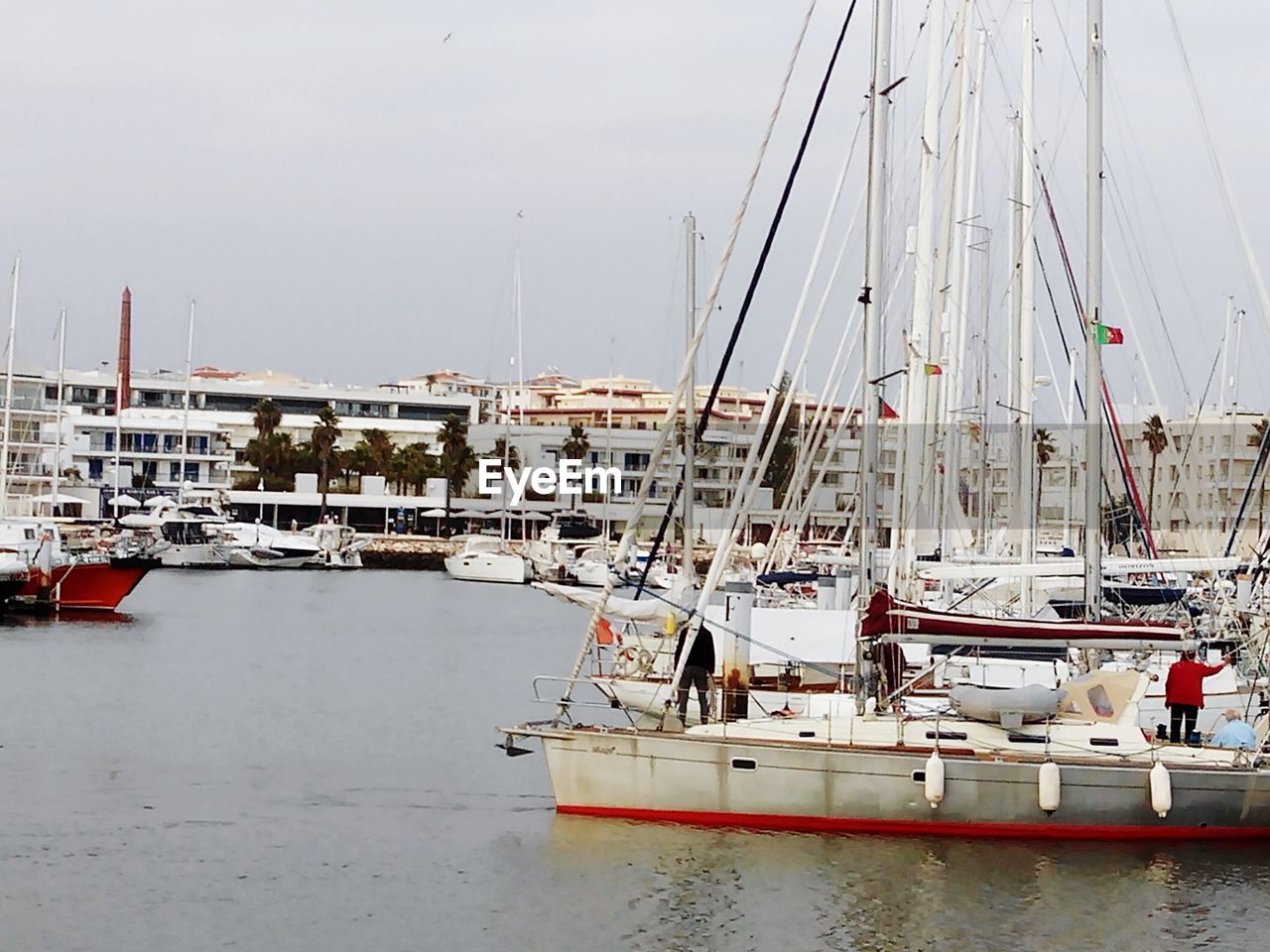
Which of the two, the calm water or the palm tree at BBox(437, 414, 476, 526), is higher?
the palm tree at BBox(437, 414, 476, 526)

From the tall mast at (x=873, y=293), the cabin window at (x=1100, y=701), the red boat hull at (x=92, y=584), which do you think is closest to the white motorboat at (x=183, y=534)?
the red boat hull at (x=92, y=584)

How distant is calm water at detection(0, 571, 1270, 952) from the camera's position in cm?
1950

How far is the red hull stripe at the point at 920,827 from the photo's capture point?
75.3 ft

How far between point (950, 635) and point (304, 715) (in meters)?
17.7

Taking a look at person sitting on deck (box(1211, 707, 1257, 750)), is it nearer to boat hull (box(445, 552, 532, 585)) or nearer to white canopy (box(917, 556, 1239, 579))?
white canopy (box(917, 556, 1239, 579))

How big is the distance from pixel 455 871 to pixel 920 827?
231 inches

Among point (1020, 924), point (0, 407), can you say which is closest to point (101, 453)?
point (0, 407)

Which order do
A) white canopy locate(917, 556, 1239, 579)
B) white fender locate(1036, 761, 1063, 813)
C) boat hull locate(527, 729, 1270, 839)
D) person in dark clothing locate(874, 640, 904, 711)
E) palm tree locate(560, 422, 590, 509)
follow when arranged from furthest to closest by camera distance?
palm tree locate(560, 422, 590, 509) < white canopy locate(917, 556, 1239, 579) < person in dark clothing locate(874, 640, 904, 711) < boat hull locate(527, 729, 1270, 839) < white fender locate(1036, 761, 1063, 813)

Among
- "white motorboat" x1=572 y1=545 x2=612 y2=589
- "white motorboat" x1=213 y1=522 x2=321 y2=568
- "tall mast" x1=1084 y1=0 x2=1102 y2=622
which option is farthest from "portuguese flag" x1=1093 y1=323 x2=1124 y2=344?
"white motorboat" x1=213 y1=522 x2=321 y2=568

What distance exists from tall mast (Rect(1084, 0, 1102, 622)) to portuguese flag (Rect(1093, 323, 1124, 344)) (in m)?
0.12

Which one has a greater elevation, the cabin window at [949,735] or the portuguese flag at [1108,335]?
the portuguese flag at [1108,335]

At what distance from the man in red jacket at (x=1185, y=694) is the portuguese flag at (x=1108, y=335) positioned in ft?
16.9

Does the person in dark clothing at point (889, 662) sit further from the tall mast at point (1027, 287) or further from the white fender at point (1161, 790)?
the tall mast at point (1027, 287)

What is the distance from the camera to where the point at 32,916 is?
63.7 ft
